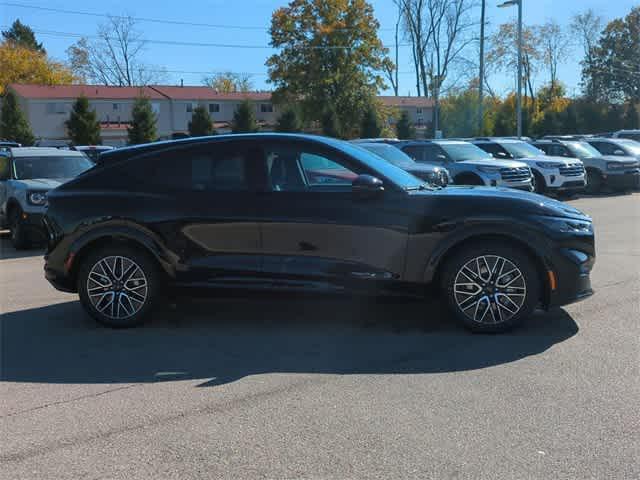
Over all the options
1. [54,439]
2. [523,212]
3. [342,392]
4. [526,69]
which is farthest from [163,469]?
[526,69]

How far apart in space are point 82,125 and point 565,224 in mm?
44711

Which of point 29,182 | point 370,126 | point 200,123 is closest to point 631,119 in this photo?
point 370,126

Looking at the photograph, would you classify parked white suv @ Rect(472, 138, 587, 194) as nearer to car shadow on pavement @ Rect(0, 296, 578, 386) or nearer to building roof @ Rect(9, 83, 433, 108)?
car shadow on pavement @ Rect(0, 296, 578, 386)

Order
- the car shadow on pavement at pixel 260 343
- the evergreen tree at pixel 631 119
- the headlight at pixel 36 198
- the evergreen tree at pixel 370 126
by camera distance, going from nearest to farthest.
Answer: the car shadow on pavement at pixel 260 343 → the headlight at pixel 36 198 → the evergreen tree at pixel 370 126 → the evergreen tree at pixel 631 119

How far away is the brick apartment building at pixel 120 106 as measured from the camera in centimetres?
5947

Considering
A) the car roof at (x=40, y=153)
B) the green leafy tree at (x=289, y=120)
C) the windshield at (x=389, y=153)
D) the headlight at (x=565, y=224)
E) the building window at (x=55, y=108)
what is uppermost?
the building window at (x=55, y=108)

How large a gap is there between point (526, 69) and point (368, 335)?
59.8 m

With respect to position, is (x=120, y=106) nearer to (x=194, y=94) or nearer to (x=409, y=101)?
(x=194, y=94)

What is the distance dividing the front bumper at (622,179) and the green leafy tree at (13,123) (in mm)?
39919

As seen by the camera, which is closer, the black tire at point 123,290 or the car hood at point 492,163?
the black tire at point 123,290

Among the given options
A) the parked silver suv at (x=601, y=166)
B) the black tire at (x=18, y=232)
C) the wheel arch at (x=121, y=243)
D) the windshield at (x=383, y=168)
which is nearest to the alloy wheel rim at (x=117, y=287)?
the wheel arch at (x=121, y=243)

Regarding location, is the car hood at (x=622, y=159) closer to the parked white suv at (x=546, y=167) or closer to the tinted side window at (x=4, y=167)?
the parked white suv at (x=546, y=167)

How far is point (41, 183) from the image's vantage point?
12.0 m

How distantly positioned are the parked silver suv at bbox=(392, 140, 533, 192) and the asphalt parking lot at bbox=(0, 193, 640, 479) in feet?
32.8
